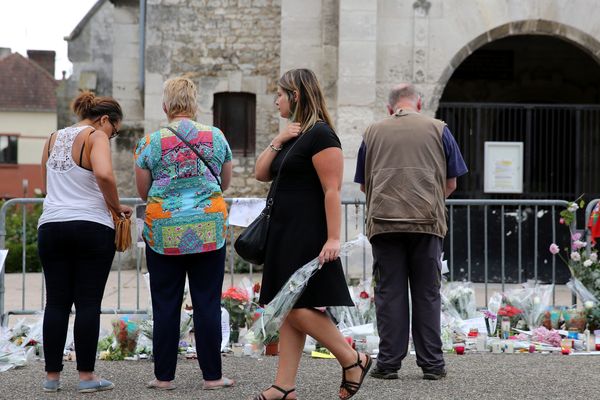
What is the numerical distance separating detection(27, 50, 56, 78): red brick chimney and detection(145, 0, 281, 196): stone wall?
45.3 meters

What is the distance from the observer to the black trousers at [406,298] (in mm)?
6531

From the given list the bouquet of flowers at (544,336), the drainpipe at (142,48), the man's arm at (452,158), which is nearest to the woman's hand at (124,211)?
the man's arm at (452,158)

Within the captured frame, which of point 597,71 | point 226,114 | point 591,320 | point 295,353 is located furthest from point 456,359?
point 597,71

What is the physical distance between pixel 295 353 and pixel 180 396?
0.81 meters

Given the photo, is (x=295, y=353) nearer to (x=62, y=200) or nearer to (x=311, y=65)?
(x=62, y=200)

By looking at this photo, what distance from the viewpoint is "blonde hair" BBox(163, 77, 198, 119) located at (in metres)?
6.16

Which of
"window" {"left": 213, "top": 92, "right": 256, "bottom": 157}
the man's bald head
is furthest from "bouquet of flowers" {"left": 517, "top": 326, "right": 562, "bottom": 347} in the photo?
"window" {"left": 213, "top": 92, "right": 256, "bottom": 157}

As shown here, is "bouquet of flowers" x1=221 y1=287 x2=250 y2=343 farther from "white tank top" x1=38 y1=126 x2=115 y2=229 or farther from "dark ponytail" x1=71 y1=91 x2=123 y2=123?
"dark ponytail" x1=71 y1=91 x2=123 y2=123

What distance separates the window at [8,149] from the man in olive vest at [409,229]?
49.1 m

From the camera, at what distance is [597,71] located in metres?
18.1

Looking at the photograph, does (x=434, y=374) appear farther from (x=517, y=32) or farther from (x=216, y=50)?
(x=216, y=50)

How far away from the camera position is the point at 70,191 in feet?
19.9

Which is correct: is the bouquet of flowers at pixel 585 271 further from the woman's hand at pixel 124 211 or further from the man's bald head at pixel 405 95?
the woman's hand at pixel 124 211

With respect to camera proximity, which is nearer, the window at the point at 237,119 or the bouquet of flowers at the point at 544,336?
the bouquet of flowers at the point at 544,336
